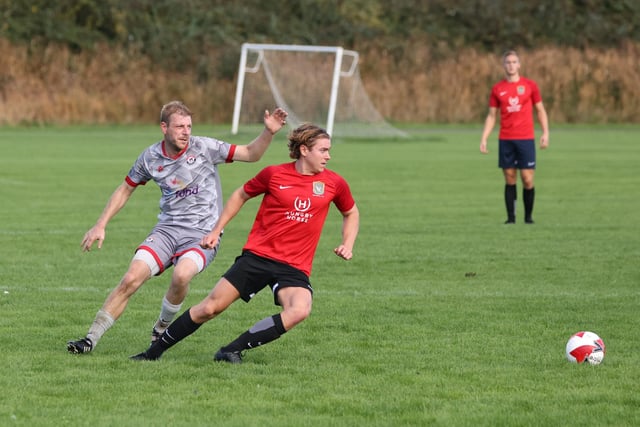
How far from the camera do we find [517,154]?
1575cm

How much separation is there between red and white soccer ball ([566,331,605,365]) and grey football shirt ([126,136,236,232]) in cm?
241

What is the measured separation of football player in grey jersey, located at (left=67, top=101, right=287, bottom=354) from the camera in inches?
298

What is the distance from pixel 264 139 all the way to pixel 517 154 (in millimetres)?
8491

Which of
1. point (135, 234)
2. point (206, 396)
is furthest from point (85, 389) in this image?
point (135, 234)

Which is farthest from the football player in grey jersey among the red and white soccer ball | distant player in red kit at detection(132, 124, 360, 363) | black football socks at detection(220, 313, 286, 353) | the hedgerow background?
the hedgerow background

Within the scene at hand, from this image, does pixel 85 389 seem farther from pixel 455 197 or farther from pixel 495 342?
pixel 455 197

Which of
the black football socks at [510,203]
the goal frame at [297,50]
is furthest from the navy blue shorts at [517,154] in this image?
the goal frame at [297,50]

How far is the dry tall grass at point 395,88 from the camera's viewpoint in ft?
149

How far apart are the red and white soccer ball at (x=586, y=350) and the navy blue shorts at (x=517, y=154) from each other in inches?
334

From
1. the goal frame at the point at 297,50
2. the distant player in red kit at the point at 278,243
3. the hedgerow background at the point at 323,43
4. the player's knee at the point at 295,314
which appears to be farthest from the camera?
the hedgerow background at the point at 323,43

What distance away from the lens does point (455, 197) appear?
1953 cm

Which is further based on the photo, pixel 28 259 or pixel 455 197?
pixel 455 197

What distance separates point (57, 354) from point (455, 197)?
1262 cm

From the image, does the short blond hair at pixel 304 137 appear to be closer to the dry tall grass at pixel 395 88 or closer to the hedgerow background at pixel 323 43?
the hedgerow background at pixel 323 43
